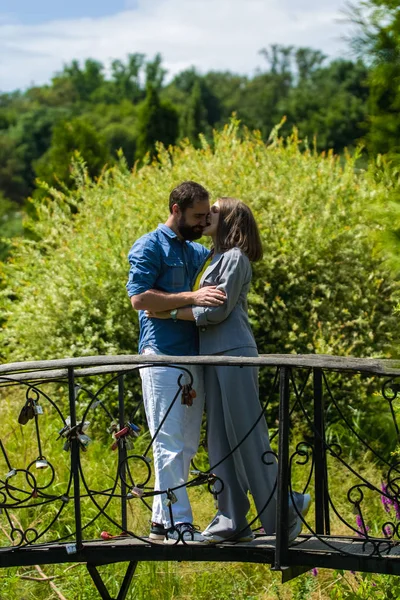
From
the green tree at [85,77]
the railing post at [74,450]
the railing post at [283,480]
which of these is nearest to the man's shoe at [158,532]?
the railing post at [74,450]

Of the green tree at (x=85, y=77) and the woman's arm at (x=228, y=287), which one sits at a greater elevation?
the green tree at (x=85, y=77)

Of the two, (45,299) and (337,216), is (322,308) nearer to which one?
(337,216)

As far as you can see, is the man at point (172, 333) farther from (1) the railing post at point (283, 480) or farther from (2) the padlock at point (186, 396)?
(1) the railing post at point (283, 480)

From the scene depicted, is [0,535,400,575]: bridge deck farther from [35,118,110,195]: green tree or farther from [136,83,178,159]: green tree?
[136,83,178,159]: green tree

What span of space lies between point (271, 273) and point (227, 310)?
399cm

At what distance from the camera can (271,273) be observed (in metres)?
8.05

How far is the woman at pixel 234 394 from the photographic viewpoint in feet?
13.5

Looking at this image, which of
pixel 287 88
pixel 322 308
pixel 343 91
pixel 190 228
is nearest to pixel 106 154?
pixel 322 308

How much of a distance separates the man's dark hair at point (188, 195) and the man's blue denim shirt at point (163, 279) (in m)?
0.17

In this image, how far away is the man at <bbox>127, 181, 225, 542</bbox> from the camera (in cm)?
416

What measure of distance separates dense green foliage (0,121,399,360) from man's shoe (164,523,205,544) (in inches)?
140

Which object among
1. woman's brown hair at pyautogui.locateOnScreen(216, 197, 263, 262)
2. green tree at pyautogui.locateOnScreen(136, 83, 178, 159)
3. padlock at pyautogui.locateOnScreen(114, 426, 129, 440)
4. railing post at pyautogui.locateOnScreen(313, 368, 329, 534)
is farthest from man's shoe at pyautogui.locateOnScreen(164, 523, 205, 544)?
green tree at pyautogui.locateOnScreen(136, 83, 178, 159)

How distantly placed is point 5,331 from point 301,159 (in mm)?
3322

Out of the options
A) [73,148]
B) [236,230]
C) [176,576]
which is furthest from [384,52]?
[73,148]
